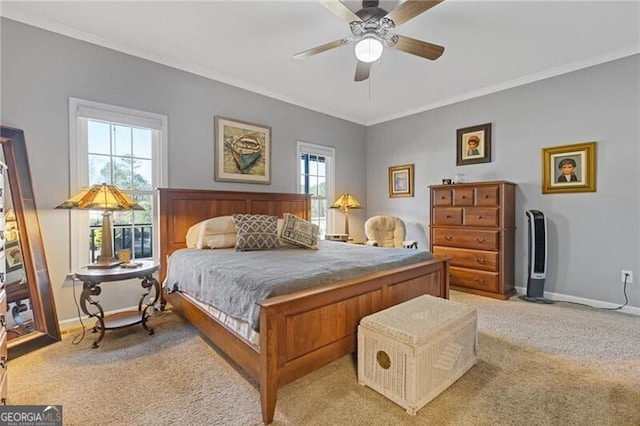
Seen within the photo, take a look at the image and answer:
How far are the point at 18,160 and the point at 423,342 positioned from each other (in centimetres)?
331

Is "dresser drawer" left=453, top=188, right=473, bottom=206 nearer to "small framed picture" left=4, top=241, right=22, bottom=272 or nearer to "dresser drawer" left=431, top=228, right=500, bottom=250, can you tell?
"dresser drawer" left=431, top=228, right=500, bottom=250

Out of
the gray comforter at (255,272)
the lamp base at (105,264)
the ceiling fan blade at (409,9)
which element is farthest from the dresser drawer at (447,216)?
the lamp base at (105,264)

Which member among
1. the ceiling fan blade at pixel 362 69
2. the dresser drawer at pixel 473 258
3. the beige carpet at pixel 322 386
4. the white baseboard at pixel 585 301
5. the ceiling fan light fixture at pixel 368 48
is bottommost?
the beige carpet at pixel 322 386

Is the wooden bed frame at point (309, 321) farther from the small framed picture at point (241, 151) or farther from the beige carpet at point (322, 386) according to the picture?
the small framed picture at point (241, 151)

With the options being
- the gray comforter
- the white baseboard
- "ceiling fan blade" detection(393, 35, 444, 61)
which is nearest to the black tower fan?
the white baseboard

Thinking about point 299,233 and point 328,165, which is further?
point 328,165

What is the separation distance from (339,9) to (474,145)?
3049 millimetres

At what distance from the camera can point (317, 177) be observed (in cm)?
493

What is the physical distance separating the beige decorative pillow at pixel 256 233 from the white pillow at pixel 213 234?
0.44 feet

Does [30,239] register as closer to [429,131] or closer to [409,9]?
[409,9]

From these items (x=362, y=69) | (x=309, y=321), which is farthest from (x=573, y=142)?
(x=309, y=321)

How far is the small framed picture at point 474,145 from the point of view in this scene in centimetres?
409

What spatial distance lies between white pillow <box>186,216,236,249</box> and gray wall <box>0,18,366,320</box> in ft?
1.97

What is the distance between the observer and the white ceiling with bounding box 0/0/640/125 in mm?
2385
